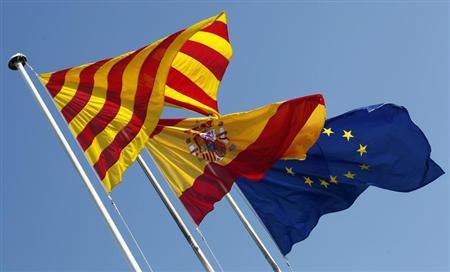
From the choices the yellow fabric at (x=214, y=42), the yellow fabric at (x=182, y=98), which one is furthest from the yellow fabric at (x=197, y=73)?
the yellow fabric at (x=214, y=42)

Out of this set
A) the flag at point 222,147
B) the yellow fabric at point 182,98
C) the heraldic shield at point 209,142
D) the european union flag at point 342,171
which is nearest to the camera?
the european union flag at point 342,171

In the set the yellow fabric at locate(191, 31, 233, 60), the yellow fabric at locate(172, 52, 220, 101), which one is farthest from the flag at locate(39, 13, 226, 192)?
the yellow fabric at locate(191, 31, 233, 60)

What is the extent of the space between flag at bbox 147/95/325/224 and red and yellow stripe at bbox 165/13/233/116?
56cm

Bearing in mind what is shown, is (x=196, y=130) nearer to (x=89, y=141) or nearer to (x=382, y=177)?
(x=89, y=141)

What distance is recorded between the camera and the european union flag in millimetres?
19125

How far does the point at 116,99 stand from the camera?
19.3 metres

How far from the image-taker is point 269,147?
64.3ft

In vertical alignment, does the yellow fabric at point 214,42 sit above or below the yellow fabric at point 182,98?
above

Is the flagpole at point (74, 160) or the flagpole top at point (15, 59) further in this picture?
the flagpole top at point (15, 59)

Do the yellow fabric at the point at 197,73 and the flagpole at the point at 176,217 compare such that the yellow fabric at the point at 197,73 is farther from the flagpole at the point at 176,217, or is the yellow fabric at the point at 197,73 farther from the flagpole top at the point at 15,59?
the flagpole top at the point at 15,59

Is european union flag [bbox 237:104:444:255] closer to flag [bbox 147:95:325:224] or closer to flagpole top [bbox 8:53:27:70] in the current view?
flag [bbox 147:95:325:224]

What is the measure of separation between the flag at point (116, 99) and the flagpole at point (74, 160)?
1.13 ft

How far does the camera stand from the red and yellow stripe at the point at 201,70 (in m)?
20.5

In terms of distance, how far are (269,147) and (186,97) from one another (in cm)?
261
